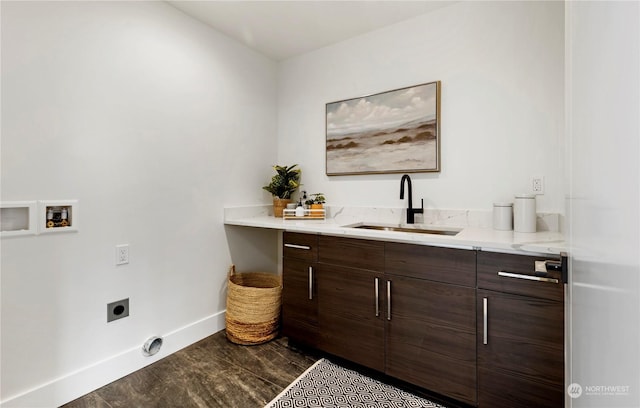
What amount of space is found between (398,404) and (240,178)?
1.94m

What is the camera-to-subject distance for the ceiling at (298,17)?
6.82 ft

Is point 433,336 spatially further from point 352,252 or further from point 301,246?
point 301,246

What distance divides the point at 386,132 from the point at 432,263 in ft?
3.73

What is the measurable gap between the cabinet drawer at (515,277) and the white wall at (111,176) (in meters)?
1.87

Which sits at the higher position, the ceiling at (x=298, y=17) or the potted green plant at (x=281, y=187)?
the ceiling at (x=298, y=17)

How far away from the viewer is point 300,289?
210cm

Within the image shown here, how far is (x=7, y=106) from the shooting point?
143 cm

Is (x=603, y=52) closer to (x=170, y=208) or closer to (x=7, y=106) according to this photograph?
(x=7, y=106)

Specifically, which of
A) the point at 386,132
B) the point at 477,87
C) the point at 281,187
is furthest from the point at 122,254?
the point at 477,87

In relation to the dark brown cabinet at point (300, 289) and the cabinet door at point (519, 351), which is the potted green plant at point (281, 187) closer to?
the dark brown cabinet at point (300, 289)

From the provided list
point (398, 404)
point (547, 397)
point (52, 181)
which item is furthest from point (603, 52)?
point (52, 181)

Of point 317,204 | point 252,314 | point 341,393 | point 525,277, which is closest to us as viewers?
point 525,277

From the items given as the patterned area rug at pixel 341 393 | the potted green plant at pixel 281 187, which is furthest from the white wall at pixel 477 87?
the patterned area rug at pixel 341 393

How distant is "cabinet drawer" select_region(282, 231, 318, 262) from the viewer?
2.02m
